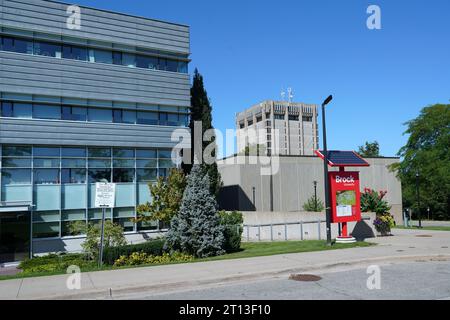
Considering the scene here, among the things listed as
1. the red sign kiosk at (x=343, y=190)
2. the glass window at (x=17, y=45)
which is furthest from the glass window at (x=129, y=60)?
the red sign kiosk at (x=343, y=190)

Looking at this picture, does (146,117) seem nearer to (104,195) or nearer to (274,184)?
(104,195)

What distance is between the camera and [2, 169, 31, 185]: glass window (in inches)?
822

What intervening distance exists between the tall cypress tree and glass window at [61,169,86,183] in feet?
20.9

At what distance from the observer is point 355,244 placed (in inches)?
620

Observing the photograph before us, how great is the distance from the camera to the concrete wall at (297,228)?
2042 cm

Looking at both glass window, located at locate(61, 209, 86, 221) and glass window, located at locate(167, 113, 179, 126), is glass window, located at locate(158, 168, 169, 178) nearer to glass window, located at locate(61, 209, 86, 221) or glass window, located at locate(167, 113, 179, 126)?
glass window, located at locate(167, 113, 179, 126)

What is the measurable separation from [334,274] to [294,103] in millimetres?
150906

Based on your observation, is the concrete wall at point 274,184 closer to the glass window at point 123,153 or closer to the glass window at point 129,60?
the glass window at point 123,153

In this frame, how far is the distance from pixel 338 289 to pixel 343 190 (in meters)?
9.44

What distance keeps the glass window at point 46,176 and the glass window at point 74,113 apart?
123 inches

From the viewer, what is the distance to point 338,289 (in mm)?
8906

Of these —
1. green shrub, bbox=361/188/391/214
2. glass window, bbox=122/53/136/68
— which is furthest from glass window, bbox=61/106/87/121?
green shrub, bbox=361/188/391/214
